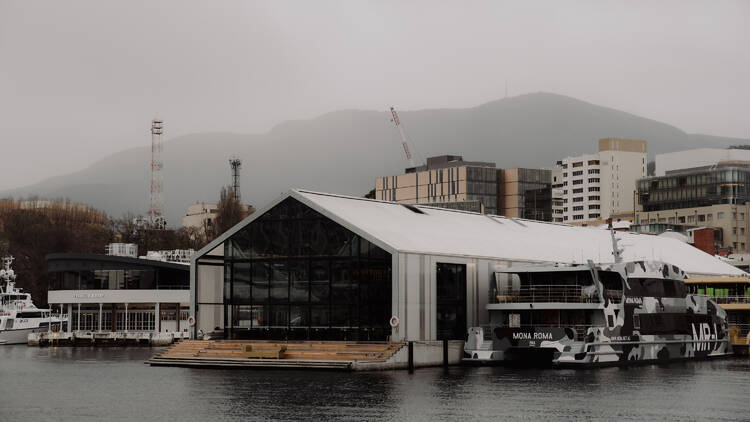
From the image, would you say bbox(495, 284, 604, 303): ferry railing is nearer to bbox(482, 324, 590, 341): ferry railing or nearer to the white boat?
bbox(482, 324, 590, 341): ferry railing

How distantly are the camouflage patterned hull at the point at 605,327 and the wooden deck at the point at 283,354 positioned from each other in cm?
736

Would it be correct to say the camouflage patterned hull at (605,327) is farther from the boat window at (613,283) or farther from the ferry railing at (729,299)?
the ferry railing at (729,299)

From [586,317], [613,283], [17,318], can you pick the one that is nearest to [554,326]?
[586,317]

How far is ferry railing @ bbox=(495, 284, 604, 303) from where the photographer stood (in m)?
67.1

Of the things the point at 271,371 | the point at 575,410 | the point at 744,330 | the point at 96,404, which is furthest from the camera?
the point at 744,330

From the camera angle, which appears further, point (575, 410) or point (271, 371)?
point (271, 371)

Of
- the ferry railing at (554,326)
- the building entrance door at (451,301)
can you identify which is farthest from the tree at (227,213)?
the ferry railing at (554,326)

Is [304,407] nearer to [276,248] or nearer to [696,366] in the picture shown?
[276,248]

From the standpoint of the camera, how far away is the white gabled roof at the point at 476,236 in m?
68.1

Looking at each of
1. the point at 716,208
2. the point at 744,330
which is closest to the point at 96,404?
the point at 744,330

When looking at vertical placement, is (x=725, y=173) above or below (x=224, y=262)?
above

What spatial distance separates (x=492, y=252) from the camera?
74.2 meters

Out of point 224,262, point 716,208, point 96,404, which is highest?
point 716,208

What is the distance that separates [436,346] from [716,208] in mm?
139706
